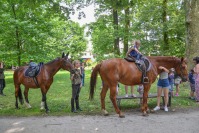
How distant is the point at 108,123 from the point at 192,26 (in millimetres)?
7603

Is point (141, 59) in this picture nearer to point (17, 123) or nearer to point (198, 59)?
point (198, 59)

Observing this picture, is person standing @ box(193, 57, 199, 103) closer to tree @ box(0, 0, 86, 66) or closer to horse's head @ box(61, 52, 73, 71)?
horse's head @ box(61, 52, 73, 71)

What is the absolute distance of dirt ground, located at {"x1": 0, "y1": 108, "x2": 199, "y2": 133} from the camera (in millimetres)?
6203

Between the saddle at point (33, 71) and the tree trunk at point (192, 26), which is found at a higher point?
the tree trunk at point (192, 26)

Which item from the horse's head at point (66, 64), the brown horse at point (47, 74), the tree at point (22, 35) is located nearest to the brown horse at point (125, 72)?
the horse's head at point (66, 64)

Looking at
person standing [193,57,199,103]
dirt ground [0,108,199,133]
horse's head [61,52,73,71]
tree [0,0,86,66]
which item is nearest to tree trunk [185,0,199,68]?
person standing [193,57,199,103]

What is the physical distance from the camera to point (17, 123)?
695 centimetres

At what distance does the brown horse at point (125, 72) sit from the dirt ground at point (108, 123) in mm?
519

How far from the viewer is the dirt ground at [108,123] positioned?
6.20 metres

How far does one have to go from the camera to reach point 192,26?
1182 centimetres

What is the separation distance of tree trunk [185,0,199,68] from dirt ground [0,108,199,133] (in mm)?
4821

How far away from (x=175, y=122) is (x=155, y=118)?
27.1 inches

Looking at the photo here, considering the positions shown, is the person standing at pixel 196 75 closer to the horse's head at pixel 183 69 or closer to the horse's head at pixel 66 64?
the horse's head at pixel 183 69

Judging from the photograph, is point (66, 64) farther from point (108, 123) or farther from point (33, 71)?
point (108, 123)
